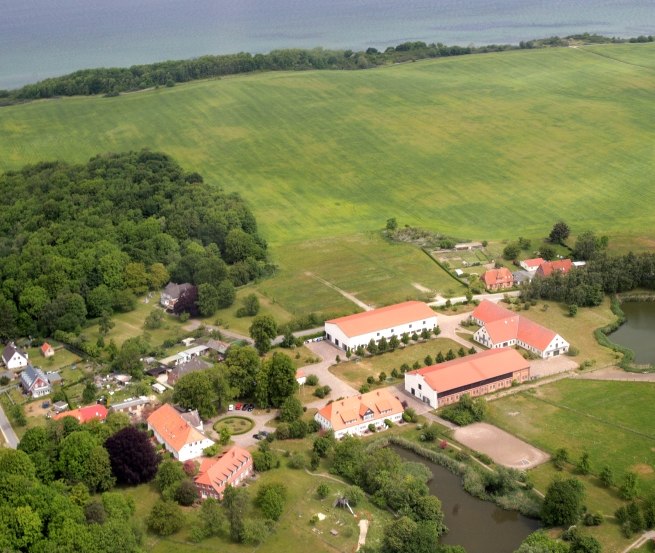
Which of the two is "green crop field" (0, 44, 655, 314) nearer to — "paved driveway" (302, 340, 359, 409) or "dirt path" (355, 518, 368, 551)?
"paved driveway" (302, 340, 359, 409)

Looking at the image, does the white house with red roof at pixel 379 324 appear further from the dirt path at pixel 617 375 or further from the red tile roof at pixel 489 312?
the dirt path at pixel 617 375

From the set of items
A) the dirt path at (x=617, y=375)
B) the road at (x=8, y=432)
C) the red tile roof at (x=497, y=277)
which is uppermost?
the red tile roof at (x=497, y=277)

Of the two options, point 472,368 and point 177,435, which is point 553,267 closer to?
point 472,368

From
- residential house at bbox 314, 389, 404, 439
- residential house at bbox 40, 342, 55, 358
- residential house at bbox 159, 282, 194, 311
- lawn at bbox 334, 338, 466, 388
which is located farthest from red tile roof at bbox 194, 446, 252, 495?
residential house at bbox 159, 282, 194, 311

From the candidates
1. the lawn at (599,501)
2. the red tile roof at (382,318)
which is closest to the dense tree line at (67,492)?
the red tile roof at (382,318)

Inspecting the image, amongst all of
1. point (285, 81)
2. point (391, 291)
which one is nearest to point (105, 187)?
point (391, 291)

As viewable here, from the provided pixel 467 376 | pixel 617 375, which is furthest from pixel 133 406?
pixel 617 375
